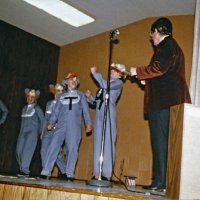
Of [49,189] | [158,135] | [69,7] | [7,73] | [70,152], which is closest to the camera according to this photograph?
[49,189]

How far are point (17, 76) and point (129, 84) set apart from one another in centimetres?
172

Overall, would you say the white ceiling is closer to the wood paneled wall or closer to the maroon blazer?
the wood paneled wall

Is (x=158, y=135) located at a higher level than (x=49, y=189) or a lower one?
higher

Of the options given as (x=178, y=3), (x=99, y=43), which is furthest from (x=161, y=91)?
(x=99, y=43)

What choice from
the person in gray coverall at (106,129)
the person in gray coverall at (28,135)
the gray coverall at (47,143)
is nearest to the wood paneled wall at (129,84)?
the gray coverall at (47,143)

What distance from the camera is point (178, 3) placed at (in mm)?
4078

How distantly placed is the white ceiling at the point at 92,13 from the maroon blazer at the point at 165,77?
163 centimetres

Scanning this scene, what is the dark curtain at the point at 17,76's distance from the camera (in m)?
4.84

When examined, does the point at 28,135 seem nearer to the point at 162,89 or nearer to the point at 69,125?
the point at 69,125

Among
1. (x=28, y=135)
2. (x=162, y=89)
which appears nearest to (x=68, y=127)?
(x=28, y=135)

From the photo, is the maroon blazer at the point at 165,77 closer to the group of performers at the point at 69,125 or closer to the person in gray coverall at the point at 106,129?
the group of performers at the point at 69,125

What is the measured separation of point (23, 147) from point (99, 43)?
1.97 meters

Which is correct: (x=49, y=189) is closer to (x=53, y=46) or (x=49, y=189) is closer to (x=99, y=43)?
(x=99, y=43)

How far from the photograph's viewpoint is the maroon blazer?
259 cm
